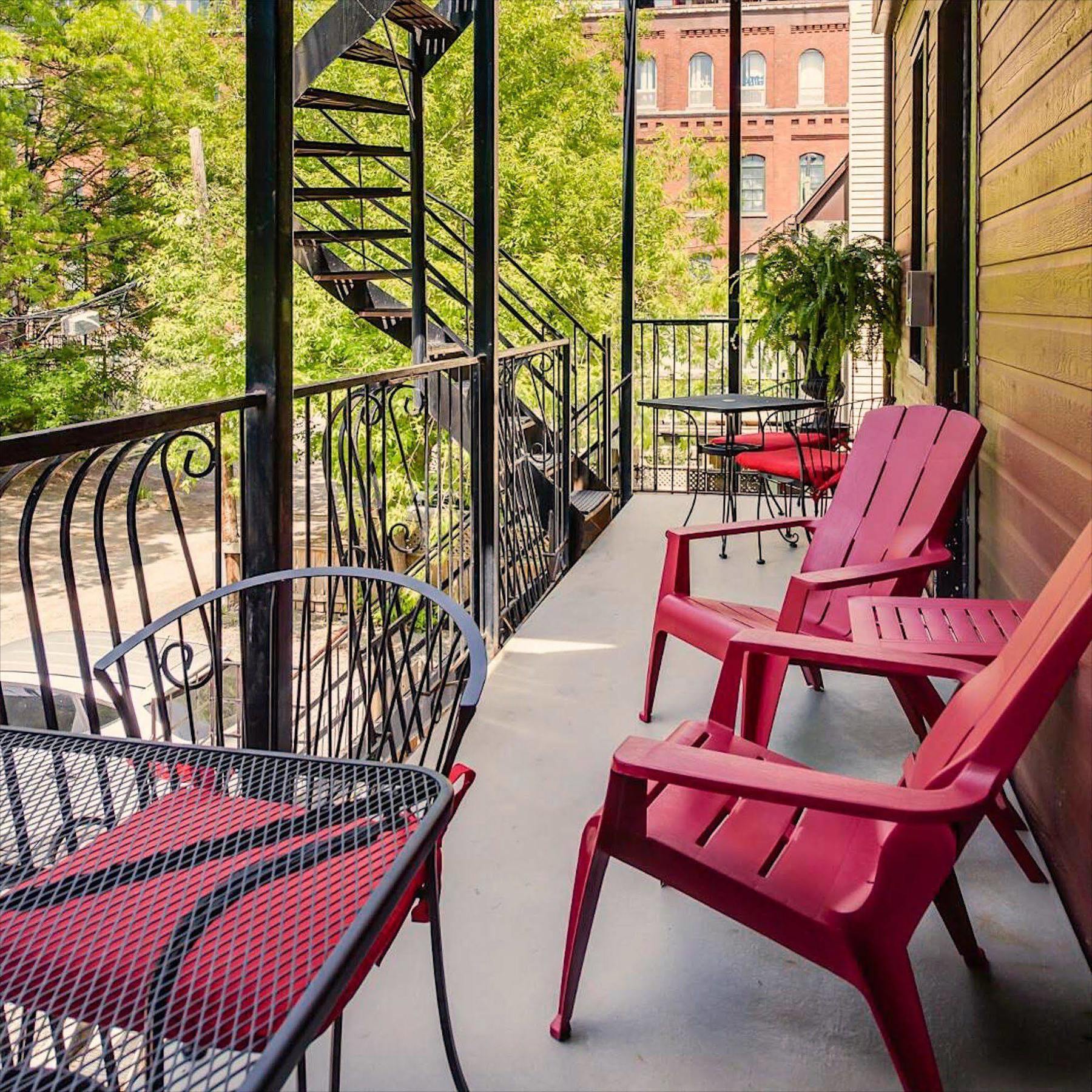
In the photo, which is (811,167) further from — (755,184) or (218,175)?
(218,175)

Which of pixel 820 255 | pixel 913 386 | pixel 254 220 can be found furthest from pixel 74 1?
pixel 254 220

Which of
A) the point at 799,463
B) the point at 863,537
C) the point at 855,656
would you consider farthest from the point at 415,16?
the point at 855,656

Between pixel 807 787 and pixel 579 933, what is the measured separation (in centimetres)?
51

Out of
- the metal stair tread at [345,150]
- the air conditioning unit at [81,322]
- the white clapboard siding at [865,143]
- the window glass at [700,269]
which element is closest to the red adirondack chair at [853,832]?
the metal stair tread at [345,150]

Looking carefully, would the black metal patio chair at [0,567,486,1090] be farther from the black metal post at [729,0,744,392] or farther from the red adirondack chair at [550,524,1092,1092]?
the black metal post at [729,0,744,392]

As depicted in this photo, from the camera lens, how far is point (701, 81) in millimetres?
26797

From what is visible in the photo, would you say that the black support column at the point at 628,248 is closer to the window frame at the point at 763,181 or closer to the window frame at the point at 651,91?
the window frame at the point at 651,91

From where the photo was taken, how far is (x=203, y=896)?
1000mm

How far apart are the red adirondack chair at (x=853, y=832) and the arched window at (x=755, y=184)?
27562 millimetres

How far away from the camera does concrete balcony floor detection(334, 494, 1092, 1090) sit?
5.19 ft

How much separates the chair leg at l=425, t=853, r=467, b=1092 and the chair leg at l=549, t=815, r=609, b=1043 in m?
0.17

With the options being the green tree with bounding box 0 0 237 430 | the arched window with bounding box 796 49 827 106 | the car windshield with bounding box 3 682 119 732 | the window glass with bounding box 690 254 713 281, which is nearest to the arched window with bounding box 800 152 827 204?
the arched window with bounding box 796 49 827 106

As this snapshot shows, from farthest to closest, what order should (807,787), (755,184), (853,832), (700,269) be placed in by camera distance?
1. (755,184)
2. (700,269)
3. (853,832)
4. (807,787)

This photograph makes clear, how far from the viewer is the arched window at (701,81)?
2658cm
